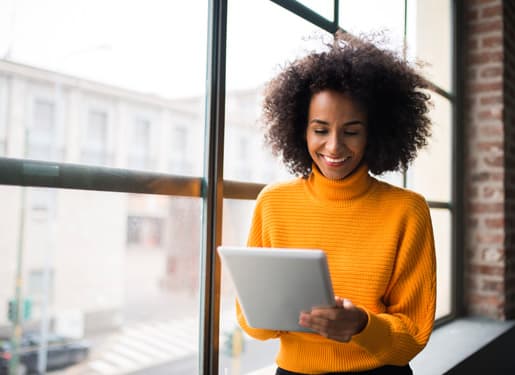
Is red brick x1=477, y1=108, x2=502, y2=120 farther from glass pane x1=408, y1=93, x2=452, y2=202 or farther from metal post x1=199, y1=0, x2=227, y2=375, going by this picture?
metal post x1=199, y1=0, x2=227, y2=375

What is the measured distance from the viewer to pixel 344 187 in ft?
3.64

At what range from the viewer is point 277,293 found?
0.90 meters

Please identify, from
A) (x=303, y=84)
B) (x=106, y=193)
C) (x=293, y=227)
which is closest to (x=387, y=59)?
(x=303, y=84)

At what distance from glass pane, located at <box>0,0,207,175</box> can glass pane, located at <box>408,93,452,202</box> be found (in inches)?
65.6

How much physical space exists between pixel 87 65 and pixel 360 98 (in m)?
0.63

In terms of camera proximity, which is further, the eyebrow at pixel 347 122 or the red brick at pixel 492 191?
the red brick at pixel 492 191

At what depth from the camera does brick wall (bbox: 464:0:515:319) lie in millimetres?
2836

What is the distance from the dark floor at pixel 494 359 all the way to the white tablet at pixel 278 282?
1.33 meters

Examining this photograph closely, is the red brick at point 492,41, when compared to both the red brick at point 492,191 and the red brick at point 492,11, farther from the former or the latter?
the red brick at point 492,191

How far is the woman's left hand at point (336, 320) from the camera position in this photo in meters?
0.89

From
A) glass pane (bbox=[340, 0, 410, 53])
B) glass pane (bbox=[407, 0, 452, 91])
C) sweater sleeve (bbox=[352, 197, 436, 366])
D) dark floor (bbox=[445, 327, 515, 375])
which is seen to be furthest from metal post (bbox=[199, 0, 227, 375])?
glass pane (bbox=[407, 0, 452, 91])

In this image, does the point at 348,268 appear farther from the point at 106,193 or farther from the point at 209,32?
the point at 209,32

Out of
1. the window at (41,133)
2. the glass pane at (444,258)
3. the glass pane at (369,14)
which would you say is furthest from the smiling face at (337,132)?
the glass pane at (444,258)

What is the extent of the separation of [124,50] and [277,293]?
962 mm
